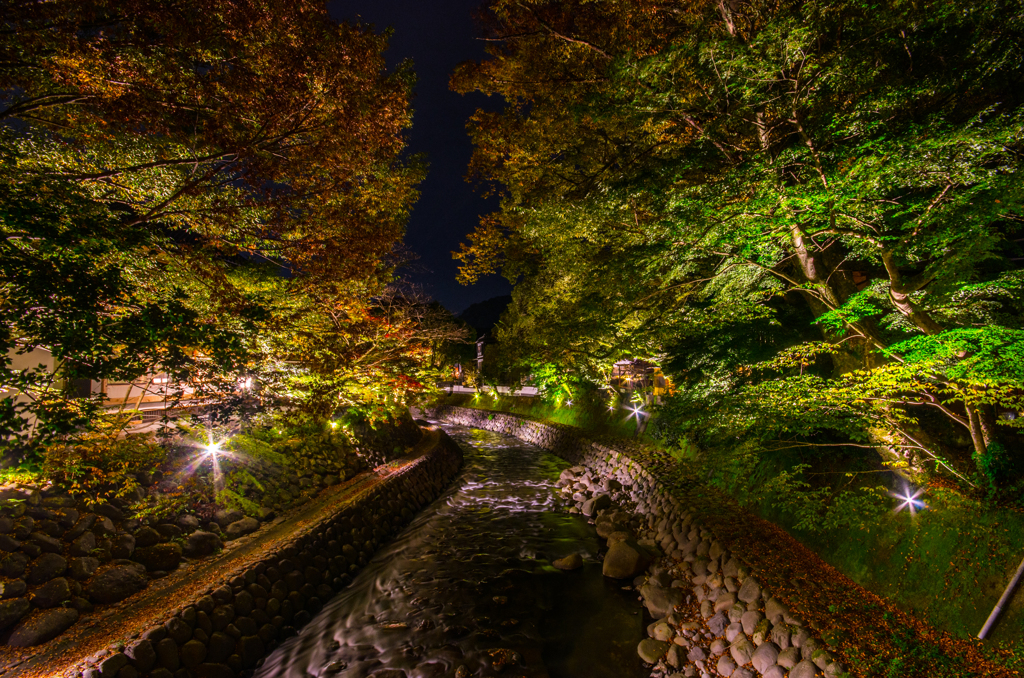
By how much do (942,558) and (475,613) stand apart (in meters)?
6.00

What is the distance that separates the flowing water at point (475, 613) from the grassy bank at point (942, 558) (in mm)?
3030

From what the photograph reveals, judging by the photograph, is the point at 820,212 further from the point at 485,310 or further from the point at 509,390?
the point at 485,310

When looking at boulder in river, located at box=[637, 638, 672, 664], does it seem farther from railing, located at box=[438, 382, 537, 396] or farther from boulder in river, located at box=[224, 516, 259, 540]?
railing, located at box=[438, 382, 537, 396]

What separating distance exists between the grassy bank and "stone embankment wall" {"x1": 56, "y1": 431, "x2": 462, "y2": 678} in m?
7.80

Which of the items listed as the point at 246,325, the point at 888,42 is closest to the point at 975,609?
the point at 888,42

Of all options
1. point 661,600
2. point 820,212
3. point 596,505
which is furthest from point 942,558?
point 596,505

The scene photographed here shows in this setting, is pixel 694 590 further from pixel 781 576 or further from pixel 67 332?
pixel 67 332

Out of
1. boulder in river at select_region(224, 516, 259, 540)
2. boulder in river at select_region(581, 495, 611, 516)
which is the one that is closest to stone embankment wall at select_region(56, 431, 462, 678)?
boulder in river at select_region(224, 516, 259, 540)

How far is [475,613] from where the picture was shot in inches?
238

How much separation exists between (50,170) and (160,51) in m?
2.20

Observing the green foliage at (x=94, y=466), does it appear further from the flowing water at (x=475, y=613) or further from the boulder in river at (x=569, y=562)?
the boulder in river at (x=569, y=562)

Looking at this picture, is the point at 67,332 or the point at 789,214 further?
the point at 789,214

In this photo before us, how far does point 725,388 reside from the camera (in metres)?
7.68

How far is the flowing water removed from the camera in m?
5.01
